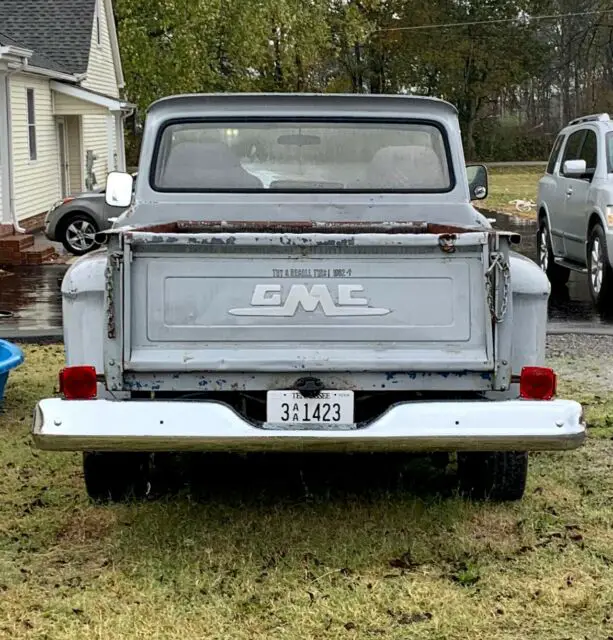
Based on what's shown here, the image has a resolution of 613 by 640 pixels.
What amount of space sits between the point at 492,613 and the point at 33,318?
8.33 meters

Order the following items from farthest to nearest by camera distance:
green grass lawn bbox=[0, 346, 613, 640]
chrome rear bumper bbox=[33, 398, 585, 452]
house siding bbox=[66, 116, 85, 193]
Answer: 1. house siding bbox=[66, 116, 85, 193]
2. chrome rear bumper bbox=[33, 398, 585, 452]
3. green grass lawn bbox=[0, 346, 613, 640]

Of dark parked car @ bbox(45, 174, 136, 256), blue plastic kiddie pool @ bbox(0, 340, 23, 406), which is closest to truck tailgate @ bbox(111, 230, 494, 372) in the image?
blue plastic kiddie pool @ bbox(0, 340, 23, 406)

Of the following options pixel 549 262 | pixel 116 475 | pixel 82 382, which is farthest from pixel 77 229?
pixel 82 382

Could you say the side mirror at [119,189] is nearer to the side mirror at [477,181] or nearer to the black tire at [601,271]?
the side mirror at [477,181]

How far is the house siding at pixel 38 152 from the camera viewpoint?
2127 centimetres

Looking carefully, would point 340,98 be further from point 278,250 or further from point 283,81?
point 283,81

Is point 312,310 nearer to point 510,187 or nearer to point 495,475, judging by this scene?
point 495,475

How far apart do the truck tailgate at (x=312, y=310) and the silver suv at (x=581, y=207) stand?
22.4 ft

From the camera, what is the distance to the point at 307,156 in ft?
20.2

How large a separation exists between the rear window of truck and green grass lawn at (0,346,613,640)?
162 centimetres

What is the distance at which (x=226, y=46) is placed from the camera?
31781mm

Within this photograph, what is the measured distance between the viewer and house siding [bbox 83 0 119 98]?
28219 mm

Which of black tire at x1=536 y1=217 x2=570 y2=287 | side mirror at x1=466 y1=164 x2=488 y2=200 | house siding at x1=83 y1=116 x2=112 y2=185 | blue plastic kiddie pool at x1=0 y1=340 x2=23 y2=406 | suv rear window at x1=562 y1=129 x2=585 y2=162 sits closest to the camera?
blue plastic kiddie pool at x1=0 y1=340 x2=23 y2=406

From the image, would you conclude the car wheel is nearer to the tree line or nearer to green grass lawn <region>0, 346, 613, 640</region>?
green grass lawn <region>0, 346, 613, 640</region>
